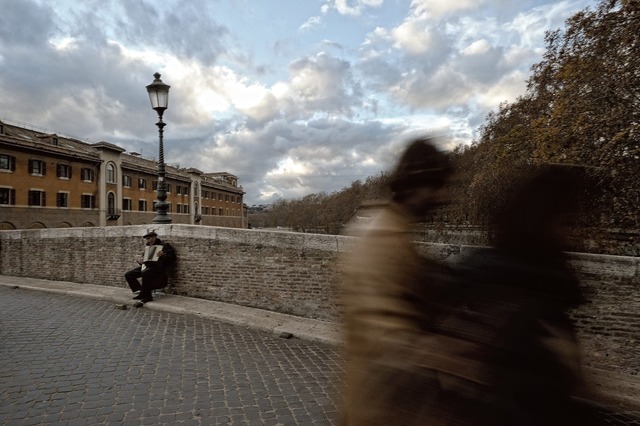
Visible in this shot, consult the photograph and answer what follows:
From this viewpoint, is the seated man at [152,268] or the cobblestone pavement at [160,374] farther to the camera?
the seated man at [152,268]

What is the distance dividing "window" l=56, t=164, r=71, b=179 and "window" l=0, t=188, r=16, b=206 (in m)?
5.22

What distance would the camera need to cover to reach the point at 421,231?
132 cm

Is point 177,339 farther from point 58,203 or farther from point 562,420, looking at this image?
point 58,203

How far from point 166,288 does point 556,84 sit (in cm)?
1577

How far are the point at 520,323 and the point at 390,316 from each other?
39 centimetres

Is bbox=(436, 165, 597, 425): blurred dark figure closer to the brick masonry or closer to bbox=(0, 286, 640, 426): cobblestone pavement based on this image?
the brick masonry

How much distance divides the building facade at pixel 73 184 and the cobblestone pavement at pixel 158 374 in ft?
120

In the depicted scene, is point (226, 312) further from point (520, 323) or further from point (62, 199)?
point (62, 199)

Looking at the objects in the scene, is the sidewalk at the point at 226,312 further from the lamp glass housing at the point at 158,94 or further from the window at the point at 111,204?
→ the window at the point at 111,204

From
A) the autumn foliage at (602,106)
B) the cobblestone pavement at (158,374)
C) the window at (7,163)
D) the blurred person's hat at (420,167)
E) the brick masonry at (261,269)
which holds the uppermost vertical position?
the window at (7,163)

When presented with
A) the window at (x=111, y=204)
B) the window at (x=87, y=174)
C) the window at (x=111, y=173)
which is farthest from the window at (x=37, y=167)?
the window at (x=111, y=204)

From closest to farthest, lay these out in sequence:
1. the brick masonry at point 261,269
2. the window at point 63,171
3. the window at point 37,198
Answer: the brick masonry at point 261,269 → the window at point 37,198 → the window at point 63,171

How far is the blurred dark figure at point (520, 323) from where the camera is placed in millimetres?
1074

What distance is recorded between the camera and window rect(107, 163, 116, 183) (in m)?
47.1
